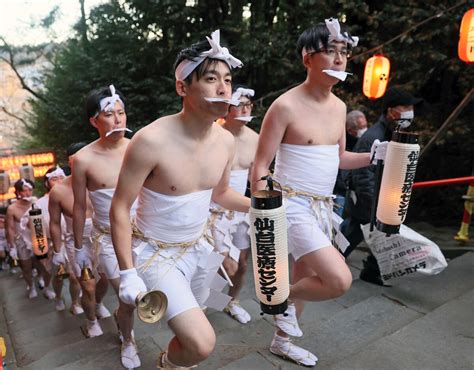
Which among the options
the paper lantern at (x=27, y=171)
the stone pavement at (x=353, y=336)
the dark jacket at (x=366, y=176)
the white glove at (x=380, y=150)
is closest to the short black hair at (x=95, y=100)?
the stone pavement at (x=353, y=336)

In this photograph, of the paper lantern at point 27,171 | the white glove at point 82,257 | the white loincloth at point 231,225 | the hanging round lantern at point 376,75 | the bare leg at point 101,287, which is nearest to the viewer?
the white glove at point 82,257

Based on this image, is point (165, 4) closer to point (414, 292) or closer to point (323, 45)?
point (323, 45)

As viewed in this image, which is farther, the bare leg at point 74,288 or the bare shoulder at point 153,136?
the bare leg at point 74,288

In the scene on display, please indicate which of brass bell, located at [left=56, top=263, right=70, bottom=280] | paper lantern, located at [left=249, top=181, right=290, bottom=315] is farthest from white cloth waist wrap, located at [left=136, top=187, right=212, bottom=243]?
brass bell, located at [left=56, top=263, right=70, bottom=280]

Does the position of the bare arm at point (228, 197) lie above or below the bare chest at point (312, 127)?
below

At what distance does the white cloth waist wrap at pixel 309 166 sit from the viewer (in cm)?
304

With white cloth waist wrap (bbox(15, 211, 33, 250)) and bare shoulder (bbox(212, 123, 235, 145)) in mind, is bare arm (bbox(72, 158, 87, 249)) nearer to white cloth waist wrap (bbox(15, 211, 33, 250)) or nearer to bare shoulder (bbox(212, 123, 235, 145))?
bare shoulder (bbox(212, 123, 235, 145))

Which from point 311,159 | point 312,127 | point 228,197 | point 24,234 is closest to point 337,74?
point 312,127

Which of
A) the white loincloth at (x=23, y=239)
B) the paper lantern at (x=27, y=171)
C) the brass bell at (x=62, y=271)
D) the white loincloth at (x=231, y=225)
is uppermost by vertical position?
the white loincloth at (x=231, y=225)

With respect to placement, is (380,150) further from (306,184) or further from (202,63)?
(202,63)

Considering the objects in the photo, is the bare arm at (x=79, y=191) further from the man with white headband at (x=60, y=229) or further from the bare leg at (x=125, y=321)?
the bare leg at (x=125, y=321)

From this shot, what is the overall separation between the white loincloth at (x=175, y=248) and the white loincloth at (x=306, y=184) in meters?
0.69

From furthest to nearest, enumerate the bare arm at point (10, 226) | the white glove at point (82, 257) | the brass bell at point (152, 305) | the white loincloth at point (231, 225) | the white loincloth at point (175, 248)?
the bare arm at point (10, 226) → the white loincloth at point (231, 225) → the white glove at point (82, 257) → the white loincloth at point (175, 248) → the brass bell at point (152, 305)

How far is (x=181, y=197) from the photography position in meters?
2.38
